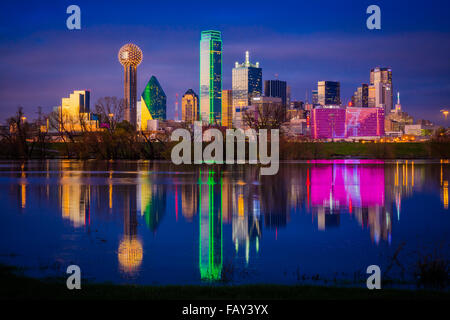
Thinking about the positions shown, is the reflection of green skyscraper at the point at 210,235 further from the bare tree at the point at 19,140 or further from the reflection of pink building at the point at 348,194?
the bare tree at the point at 19,140

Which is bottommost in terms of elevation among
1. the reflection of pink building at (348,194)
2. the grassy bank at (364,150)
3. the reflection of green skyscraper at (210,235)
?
the reflection of green skyscraper at (210,235)

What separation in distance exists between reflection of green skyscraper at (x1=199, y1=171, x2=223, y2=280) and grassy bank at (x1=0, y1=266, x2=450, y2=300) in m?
1.49

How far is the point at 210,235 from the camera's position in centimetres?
1507

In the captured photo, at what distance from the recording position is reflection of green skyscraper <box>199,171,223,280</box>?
11.1 meters

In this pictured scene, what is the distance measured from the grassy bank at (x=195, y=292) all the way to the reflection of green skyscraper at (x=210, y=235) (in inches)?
58.7

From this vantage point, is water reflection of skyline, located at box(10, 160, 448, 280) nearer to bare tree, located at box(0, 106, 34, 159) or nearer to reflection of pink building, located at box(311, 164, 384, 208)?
reflection of pink building, located at box(311, 164, 384, 208)

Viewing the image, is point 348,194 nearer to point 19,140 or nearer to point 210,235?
point 210,235

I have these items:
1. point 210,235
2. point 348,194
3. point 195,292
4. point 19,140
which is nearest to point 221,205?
point 210,235

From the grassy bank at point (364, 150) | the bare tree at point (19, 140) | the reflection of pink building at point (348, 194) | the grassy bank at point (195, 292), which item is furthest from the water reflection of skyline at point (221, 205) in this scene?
the bare tree at point (19, 140)

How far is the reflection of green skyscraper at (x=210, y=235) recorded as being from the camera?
1106 cm

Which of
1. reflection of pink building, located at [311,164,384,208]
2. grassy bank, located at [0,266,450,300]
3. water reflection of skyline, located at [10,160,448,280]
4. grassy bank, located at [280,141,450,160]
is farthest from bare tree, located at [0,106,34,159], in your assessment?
grassy bank, located at [0,266,450,300]
